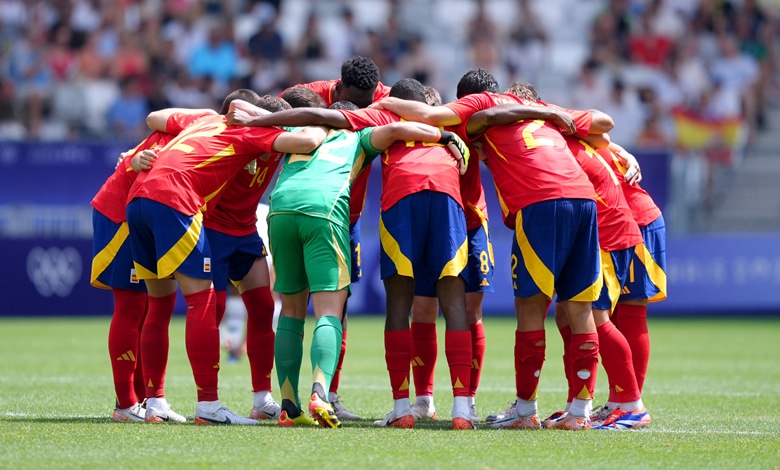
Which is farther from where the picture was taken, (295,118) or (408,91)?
(408,91)

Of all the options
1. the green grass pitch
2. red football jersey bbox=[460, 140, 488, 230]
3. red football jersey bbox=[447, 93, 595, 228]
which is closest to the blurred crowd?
the green grass pitch

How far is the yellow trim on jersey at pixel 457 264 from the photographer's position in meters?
7.23

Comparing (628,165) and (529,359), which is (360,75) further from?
(529,359)

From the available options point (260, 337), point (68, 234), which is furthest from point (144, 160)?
point (68, 234)

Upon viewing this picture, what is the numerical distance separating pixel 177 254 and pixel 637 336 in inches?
127

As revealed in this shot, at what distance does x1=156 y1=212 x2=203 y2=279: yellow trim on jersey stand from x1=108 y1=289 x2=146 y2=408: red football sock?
2.31 feet

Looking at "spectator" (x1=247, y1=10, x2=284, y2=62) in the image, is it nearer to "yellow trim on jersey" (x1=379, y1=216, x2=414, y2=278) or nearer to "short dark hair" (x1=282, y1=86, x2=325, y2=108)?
"short dark hair" (x1=282, y1=86, x2=325, y2=108)

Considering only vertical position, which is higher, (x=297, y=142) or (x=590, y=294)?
(x=297, y=142)

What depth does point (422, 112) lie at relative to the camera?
7.62 metres

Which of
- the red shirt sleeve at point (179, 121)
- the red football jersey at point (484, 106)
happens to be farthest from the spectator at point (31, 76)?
A: the red football jersey at point (484, 106)

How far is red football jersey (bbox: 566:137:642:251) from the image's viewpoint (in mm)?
7793

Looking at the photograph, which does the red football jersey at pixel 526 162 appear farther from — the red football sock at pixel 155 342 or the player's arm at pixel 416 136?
the red football sock at pixel 155 342

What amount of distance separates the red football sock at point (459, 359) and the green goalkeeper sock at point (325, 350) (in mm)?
707


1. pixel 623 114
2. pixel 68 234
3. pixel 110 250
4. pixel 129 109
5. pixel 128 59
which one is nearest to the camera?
pixel 110 250
